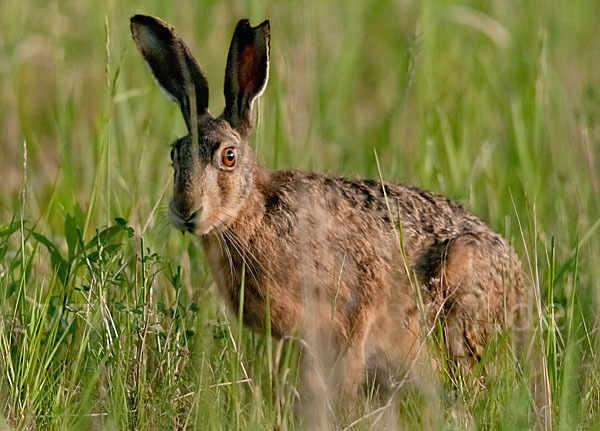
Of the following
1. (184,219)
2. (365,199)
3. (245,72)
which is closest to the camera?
(184,219)

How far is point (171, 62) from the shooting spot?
218 inches

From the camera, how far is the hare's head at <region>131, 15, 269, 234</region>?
198 inches

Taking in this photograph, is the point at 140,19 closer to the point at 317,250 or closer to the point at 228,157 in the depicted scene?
the point at 228,157

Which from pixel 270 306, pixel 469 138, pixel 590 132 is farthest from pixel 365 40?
pixel 270 306

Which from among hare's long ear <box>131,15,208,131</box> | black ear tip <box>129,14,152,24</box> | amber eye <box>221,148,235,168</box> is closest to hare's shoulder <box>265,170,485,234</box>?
amber eye <box>221,148,235,168</box>

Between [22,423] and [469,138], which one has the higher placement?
[469,138]

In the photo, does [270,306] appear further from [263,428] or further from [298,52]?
[298,52]

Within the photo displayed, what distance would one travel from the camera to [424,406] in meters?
4.32

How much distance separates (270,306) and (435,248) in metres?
0.96

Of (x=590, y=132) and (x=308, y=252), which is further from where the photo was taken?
(x=590, y=132)

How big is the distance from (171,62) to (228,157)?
0.60 metres

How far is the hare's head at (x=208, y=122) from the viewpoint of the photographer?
5039 mm

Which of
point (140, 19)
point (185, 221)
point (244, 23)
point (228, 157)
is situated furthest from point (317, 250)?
point (140, 19)

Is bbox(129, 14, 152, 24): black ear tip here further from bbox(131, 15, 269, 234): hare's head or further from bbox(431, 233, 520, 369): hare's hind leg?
bbox(431, 233, 520, 369): hare's hind leg
